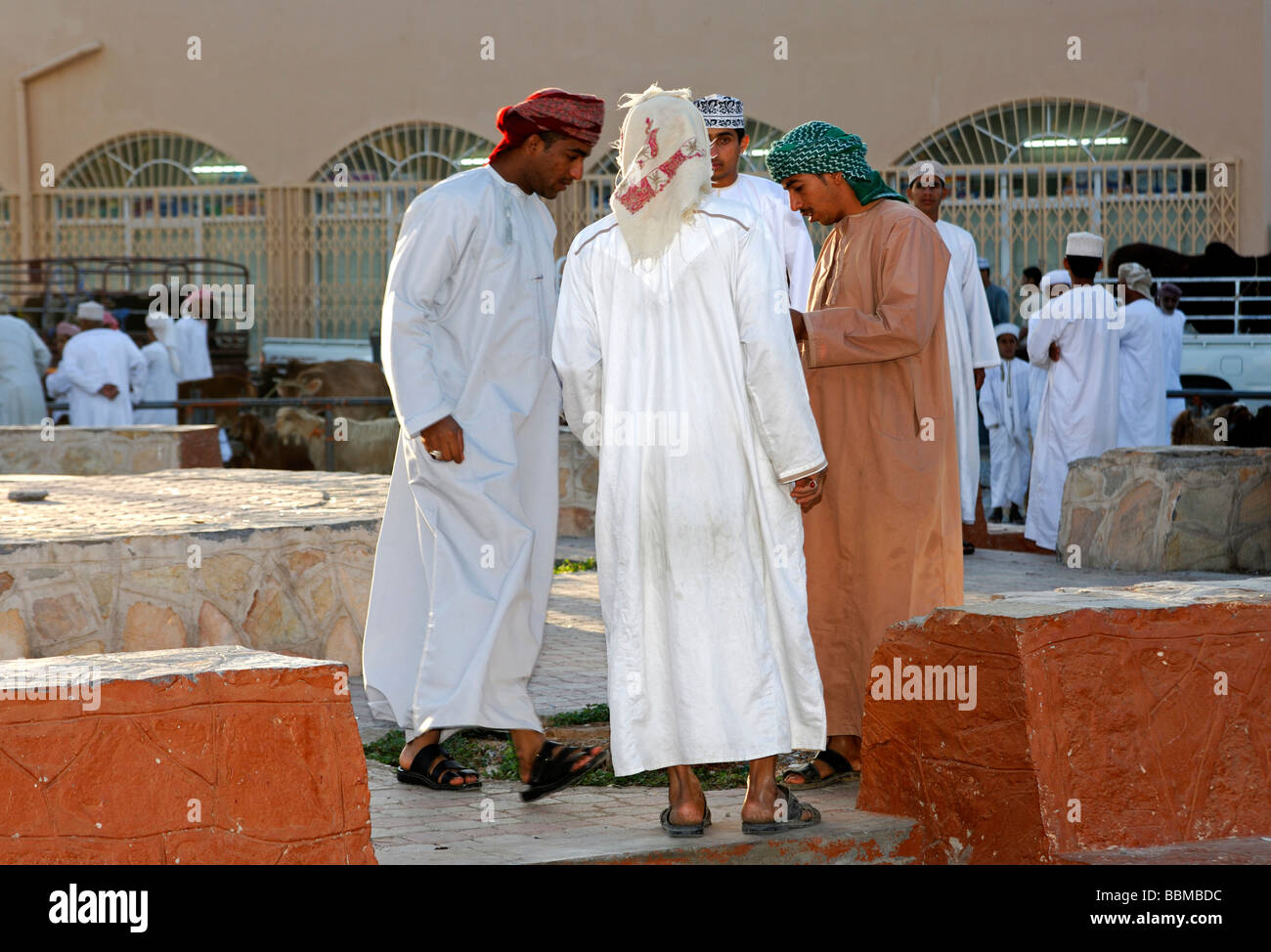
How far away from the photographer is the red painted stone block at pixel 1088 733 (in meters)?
3.26

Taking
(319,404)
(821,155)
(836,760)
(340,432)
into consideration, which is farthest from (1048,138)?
(836,760)

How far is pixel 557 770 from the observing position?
3.89 m

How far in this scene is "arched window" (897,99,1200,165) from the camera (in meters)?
15.1

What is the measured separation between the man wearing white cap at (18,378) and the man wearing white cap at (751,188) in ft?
25.1

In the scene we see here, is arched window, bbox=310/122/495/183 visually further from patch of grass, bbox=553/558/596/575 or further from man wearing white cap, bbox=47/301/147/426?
patch of grass, bbox=553/558/596/575

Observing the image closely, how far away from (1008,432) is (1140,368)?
1.89 m

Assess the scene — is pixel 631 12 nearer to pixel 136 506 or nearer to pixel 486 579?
pixel 136 506

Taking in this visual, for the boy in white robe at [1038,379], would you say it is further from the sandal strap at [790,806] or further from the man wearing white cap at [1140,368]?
the sandal strap at [790,806]

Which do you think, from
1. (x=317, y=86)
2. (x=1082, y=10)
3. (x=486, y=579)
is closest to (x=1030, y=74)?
(x=1082, y=10)

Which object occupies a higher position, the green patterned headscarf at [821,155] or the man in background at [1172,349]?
the green patterned headscarf at [821,155]

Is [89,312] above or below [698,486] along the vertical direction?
above

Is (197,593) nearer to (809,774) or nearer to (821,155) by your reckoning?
(809,774)

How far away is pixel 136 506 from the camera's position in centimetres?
624

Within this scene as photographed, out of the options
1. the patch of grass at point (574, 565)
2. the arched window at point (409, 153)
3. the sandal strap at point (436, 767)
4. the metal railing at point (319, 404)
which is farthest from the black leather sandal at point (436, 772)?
the arched window at point (409, 153)
